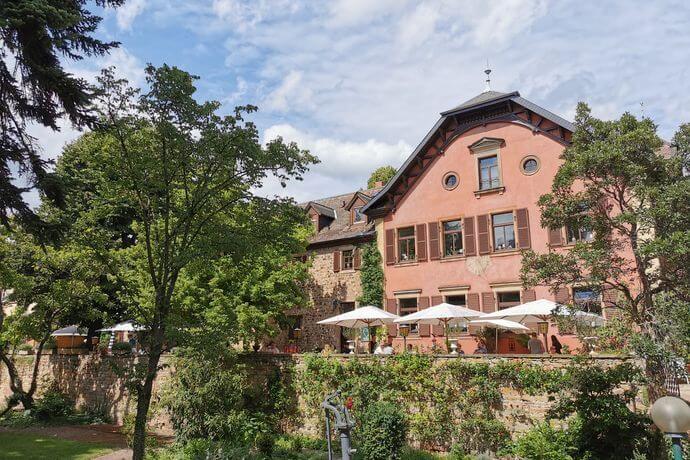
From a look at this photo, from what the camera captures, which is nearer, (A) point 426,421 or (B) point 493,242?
(A) point 426,421

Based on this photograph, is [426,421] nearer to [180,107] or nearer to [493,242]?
[493,242]

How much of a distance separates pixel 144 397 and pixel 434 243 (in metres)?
13.5

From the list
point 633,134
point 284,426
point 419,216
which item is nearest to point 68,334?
point 284,426

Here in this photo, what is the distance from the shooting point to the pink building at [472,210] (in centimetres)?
1927

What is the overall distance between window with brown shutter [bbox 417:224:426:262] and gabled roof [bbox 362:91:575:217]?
184 centimetres

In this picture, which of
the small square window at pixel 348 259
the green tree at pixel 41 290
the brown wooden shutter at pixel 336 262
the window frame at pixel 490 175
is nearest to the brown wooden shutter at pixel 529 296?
the window frame at pixel 490 175

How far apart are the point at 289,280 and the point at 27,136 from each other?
1229 centimetres

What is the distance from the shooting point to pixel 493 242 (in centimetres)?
2008

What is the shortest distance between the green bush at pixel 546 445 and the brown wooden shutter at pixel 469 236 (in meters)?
9.63

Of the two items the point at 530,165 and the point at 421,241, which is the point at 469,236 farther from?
the point at 530,165

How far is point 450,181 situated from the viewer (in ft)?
71.1

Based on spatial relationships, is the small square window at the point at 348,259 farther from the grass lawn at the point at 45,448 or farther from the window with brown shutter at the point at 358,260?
the grass lawn at the point at 45,448

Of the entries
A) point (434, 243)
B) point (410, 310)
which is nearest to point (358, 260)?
point (410, 310)

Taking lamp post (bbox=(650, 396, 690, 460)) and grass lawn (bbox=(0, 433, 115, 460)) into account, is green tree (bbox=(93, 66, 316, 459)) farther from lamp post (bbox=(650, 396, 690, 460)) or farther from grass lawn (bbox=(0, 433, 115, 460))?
lamp post (bbox=(650, 396, 690, 460))
